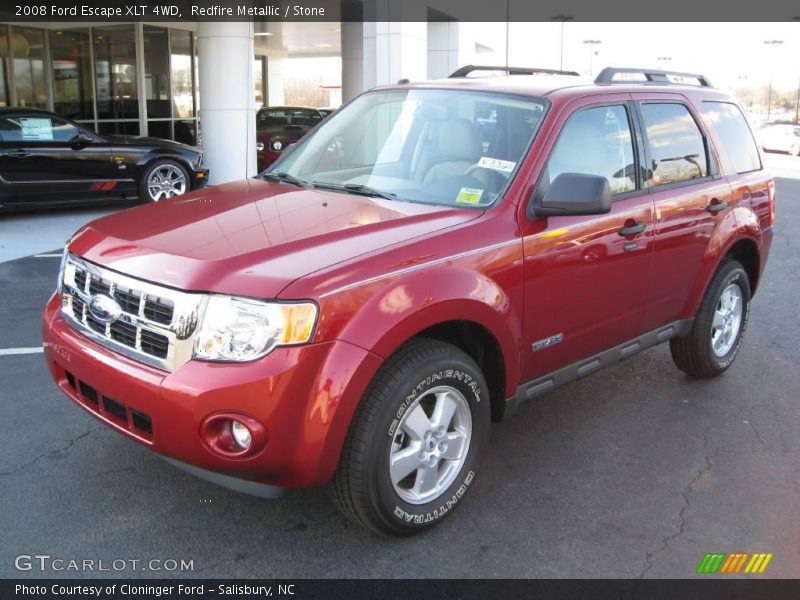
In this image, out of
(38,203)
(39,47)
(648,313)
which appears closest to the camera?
(648,313)

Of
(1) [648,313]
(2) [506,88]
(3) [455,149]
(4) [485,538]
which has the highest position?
(2) [506,88]

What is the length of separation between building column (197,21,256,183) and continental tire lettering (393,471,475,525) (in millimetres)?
11121

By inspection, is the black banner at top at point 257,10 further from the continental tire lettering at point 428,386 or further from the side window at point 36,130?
the continental tire lettering at point 428,386

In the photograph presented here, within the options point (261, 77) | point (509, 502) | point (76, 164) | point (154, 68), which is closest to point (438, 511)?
point (509, 502)

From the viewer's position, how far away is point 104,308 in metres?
3.24

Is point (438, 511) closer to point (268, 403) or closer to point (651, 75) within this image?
point (268, 403)

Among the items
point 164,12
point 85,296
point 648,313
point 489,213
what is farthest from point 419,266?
point 164,12

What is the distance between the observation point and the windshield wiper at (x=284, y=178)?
14.2 feet

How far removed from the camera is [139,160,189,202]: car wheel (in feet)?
40.3

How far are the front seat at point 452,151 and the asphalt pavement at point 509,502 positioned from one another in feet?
4.97

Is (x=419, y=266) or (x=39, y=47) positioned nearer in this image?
(x=419, y=266)

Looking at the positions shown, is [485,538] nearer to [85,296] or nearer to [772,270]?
[85,296]

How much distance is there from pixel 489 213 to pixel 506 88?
0.98 metres

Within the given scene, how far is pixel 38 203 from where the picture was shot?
1128 cm
